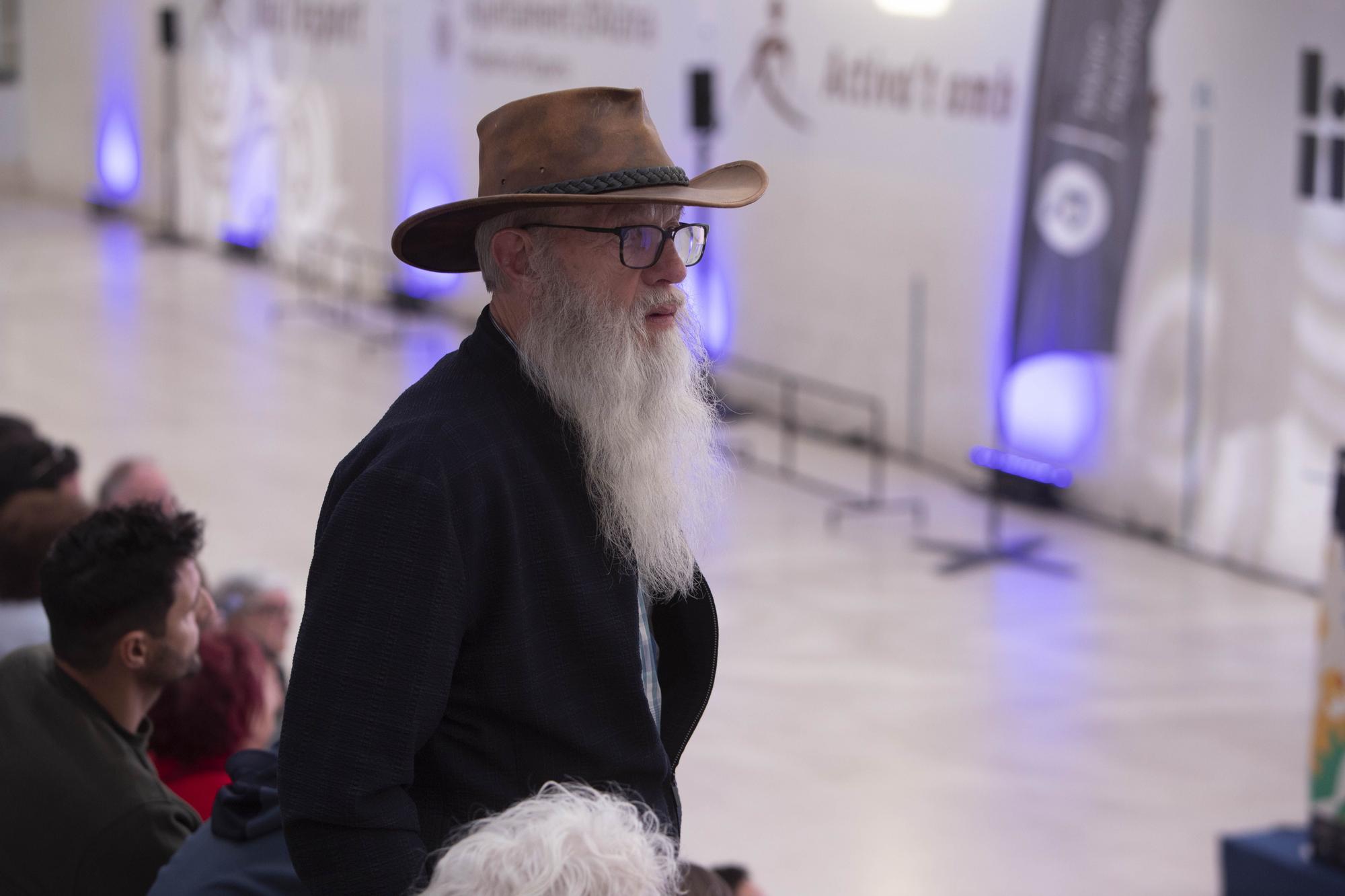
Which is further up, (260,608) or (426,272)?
(260,608)

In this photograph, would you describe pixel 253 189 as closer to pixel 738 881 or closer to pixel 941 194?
pixel 941 194

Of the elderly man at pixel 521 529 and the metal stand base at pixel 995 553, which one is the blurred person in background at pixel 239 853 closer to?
the elderly man at pixel 521 529

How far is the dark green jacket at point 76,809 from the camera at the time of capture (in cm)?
196

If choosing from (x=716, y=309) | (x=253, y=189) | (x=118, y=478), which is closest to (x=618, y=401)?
(x=118, y=478)

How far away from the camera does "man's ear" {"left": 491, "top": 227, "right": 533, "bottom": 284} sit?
61.2 inches

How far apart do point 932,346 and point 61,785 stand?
6.39m

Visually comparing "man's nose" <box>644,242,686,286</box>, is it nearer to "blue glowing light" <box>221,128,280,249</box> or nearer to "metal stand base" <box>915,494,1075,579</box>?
"metal stand base" <box>915,494,1075,579</box>

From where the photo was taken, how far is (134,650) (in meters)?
2.15

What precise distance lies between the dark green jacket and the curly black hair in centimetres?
8

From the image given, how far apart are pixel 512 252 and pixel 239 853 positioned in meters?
0.64

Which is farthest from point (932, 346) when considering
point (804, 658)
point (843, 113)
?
point (804, 658)

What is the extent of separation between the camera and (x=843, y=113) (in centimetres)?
834

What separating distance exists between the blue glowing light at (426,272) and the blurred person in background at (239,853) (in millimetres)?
9767

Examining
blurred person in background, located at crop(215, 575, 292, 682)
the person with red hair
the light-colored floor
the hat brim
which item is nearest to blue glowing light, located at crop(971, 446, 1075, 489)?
the light-colored floor
